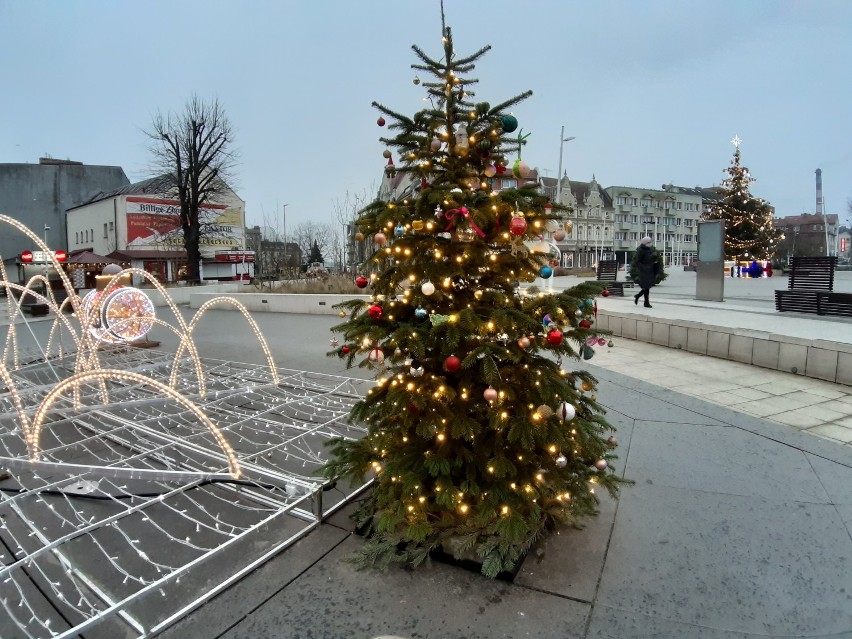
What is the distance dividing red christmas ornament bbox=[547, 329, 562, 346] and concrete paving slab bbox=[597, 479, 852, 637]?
1240 millimetres

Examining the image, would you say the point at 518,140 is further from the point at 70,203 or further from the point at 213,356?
the point at 70,203

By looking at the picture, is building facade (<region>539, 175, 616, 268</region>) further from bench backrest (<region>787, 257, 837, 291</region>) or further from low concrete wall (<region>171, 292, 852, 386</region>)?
low concrete wall (<region>171, 292, 852, 386</region>)

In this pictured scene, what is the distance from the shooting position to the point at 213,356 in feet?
28.1

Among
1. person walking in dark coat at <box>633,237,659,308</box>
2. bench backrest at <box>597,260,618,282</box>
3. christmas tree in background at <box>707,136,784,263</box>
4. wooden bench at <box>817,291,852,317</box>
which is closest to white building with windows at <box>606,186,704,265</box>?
christmas tree in background at <box>707,136,784,263</box>

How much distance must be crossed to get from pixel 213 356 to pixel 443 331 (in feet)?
24.0

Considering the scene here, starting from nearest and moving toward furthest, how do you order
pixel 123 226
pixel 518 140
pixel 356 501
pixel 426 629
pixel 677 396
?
pixel 426 629
pixel 518 140
pixel 356 501
pixel 677 396
pixel 123 226

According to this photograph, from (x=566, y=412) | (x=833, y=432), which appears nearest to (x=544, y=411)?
(x=566, y=412)

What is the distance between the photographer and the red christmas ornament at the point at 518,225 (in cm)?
227

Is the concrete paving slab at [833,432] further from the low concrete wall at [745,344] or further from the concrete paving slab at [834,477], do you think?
the low concrete wall at [745,344]

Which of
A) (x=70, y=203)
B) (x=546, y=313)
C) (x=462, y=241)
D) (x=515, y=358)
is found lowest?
(x=515, y=358)

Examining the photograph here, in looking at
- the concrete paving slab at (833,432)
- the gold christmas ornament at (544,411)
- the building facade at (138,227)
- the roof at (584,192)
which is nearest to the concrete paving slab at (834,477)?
the concrete paving slab at (833,432)

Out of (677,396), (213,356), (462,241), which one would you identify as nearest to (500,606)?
(462,241)

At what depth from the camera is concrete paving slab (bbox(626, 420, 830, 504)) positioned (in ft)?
10.8

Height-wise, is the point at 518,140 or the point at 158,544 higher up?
the point at 518,140
